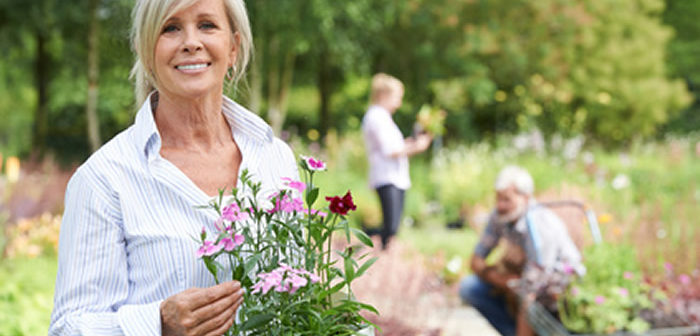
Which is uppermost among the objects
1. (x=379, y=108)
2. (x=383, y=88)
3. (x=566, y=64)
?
(x=566, y=64)

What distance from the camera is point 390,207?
5410 millimetres

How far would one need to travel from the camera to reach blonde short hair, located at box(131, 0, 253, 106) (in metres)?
1.21

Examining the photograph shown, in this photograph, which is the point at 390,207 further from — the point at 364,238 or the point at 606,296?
the point at 364,238

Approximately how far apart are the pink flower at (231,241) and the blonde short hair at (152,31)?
397 millimetres

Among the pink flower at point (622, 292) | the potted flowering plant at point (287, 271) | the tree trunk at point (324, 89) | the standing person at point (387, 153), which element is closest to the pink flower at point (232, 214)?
the potted flowering plant at point (287, 271)

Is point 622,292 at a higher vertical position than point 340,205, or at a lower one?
lower

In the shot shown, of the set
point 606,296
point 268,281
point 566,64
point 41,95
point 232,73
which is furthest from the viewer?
point 566,64

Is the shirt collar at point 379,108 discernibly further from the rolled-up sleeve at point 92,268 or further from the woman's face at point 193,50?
the rolled-up sleeve at point 92,268

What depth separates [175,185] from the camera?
124cm

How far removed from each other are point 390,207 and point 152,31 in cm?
427

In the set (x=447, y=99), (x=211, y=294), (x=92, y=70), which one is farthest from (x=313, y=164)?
(x=447, y=99)

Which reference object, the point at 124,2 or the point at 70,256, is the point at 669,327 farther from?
the point at 124,2

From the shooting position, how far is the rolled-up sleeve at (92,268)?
3.77 feet

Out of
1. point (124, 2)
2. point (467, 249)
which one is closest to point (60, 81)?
point (124, 2)
